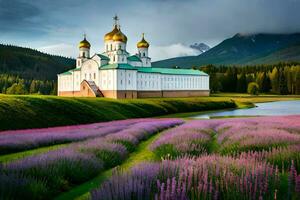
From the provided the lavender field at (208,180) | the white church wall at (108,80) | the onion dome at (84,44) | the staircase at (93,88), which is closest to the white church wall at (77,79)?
the onion dome at (84,44)

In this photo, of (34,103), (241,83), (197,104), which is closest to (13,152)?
(34,103)

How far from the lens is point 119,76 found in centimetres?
10556

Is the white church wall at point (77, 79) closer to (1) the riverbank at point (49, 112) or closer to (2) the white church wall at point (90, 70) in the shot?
(2) the white church wall at point (90, 70)

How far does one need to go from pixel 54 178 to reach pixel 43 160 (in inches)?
42.0

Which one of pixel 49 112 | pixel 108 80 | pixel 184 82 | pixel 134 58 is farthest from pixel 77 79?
pixel 49 112

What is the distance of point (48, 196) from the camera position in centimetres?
826

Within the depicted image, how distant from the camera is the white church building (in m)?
107

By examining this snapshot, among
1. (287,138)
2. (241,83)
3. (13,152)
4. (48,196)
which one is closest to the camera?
(48,196)

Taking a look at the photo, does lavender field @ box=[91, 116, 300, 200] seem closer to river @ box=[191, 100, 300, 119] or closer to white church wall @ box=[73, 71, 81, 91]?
river @ box=[191, 100, 300, 119]

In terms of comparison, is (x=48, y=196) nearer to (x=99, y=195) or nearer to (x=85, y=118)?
(x=99, y=195)

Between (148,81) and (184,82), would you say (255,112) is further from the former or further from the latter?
(184,82)

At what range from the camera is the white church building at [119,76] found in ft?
351

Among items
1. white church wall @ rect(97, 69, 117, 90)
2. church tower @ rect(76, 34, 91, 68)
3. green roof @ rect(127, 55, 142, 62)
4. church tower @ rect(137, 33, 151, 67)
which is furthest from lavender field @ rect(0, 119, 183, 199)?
church tower @ rect(137, 33, 151, 67)

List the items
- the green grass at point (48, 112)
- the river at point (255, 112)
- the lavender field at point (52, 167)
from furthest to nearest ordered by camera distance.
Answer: the river at point (255, 112) < the green grass at point (48, 112) < the lavender field at point (52, 167)
